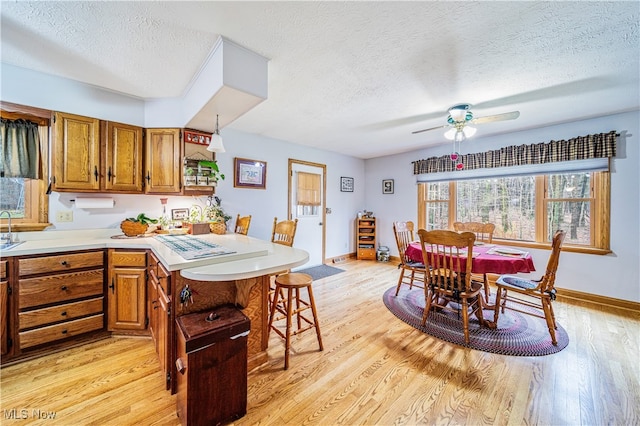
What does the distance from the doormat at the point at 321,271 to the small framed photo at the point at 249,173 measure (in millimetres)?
1710

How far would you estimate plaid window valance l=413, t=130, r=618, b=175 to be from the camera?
3.04 meters

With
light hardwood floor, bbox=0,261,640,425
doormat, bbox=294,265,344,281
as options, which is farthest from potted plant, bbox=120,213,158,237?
doormat, bbox=294,265,344,281

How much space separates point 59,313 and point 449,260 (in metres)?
3.42

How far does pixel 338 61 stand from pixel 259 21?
2.21ft

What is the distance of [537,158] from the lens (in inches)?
137

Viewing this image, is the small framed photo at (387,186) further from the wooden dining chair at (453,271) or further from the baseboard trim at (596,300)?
the baseboard trim at (596,300)

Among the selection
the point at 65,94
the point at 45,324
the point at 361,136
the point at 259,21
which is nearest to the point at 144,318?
the point at 45,324

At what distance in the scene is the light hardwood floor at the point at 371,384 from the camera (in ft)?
4.80

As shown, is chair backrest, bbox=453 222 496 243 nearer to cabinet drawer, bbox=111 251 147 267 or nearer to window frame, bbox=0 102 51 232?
cabinet drawer, bbox=111 251 147 267

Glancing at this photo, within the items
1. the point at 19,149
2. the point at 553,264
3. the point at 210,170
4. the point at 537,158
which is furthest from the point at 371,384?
the point at 537,158

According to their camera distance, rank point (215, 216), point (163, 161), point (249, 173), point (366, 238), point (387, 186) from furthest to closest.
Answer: point (366, 238) → point (387, 186) → point (249, 173) → point (215, 216) → point (163, 161)

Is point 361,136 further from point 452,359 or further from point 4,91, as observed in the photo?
point 4,91

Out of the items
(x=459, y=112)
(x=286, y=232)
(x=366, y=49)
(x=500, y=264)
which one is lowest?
(x=500, y=264)

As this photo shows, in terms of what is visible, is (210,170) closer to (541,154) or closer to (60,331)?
(60,331)
